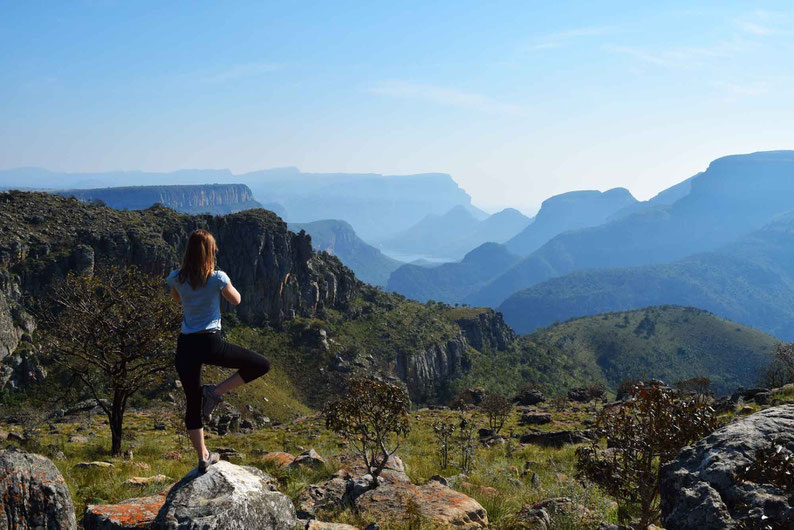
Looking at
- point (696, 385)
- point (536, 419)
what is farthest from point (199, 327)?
point (696, 385)

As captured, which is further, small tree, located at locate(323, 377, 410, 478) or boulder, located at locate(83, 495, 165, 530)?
small tree, located at locate(323, 377, 410, 478)

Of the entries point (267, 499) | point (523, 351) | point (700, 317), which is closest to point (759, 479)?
point (267, 499)

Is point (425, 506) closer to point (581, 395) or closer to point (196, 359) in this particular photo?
point (196, 359)

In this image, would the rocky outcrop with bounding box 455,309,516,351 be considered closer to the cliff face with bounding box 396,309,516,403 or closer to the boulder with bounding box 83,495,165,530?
the cliff face with bounding box 396,309,516,403

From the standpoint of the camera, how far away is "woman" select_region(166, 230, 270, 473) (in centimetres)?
676

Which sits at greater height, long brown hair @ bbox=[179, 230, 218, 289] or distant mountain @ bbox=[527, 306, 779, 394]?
long brown hair @ bbox=[179, 230, 218, 289]

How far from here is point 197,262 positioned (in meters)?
6.83

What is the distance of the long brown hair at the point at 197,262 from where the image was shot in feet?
22.4

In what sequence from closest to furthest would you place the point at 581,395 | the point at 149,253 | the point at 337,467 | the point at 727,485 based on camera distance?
the point at 727,485 → the point at 337,467 → the point at 581,395 → the point at 149,253

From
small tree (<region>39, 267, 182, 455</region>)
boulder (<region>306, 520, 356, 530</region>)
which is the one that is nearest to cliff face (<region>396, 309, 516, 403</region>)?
small tree (<region>39, 267, 182, 455</region>)

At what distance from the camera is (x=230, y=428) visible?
45.4 meters

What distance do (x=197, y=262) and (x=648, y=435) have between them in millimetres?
7630

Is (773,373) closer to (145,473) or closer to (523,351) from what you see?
(145,473)

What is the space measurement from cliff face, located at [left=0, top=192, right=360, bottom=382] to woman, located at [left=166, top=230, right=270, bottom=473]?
255 feet
